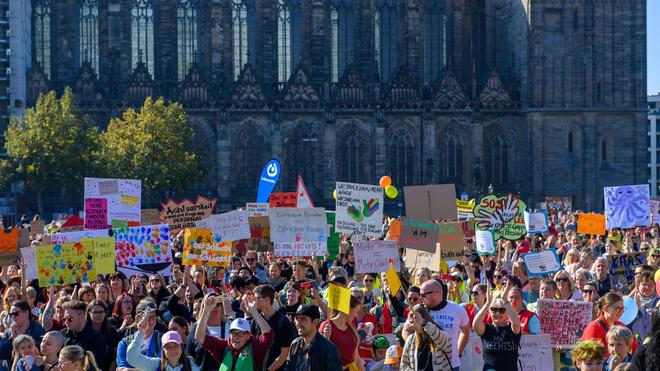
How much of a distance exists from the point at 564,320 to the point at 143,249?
7.24 metres

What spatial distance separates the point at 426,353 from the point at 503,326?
176 centimetres

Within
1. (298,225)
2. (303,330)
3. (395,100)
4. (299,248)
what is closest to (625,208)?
(298,225)

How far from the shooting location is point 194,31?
211ft

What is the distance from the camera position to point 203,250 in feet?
60.7

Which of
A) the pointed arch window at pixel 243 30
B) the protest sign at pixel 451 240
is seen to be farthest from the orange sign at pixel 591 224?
the pointed arch window at pixel 243 30

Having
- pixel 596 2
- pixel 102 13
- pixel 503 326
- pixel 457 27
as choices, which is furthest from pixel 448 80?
pixel 503 326

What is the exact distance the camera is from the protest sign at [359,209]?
22.7 metres

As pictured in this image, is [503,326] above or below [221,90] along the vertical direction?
below

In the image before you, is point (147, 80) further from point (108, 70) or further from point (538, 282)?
point (538, 282)

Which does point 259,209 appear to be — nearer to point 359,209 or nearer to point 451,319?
point 359,209

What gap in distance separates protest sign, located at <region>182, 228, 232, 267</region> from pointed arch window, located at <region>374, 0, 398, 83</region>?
47513mm

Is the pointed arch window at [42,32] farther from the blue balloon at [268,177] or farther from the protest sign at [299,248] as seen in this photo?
the protest sign at [299,248]

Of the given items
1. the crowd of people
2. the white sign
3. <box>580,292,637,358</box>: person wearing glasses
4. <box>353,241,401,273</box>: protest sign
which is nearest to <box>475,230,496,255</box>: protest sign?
the white sign

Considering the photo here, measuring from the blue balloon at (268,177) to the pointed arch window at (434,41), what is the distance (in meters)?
34.3
